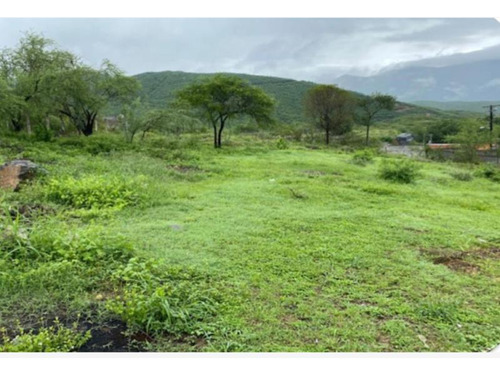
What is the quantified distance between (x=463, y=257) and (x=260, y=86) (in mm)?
13147

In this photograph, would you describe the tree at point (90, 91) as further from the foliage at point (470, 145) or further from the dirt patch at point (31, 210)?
the foliage at point (470, 145)

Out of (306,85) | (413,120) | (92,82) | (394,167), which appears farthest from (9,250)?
(413,120)

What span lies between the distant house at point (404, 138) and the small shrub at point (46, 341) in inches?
825

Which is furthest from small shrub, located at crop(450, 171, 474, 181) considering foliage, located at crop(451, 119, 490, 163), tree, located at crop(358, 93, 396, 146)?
tree, located at crop(358, 93, 396, 146)

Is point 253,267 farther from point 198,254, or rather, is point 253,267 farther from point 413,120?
point 413,120

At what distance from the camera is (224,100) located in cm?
1236

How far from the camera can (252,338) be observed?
6.20 ft

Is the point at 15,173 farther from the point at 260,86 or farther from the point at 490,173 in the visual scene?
the point at 260,86

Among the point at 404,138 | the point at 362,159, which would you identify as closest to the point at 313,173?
the point at 362,159

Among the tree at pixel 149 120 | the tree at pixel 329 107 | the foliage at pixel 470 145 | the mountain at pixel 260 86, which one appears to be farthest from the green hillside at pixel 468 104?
the tree at pixel 149 120

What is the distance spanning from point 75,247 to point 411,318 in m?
2.11

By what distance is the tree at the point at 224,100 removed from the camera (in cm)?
1209

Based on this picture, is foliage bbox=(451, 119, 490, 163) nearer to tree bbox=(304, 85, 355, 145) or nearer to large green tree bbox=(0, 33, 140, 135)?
tree bbox=(304, 85, 355, 145)

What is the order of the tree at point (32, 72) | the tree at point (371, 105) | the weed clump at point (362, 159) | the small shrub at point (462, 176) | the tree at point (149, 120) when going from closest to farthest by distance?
the small shrub at point (462, 176) < the weed clump at point (362, 159) < the tree at point (32, 72) < the tree at point (149, 120) < the tree at point (371, 105)
